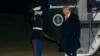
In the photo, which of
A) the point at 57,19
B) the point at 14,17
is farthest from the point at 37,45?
the point at 14,17

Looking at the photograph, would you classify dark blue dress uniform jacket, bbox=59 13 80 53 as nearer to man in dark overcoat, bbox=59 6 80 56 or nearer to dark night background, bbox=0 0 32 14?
man in dark overcoat, bbox=59 6 80 56

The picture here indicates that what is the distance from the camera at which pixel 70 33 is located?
29.0ft

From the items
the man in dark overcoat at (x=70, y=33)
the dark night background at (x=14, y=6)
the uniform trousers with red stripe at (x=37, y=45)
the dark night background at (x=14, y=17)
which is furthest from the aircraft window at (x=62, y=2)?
the dark night background at (x=14, y=6)

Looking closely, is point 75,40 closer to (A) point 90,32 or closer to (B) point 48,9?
(A) point 90,32

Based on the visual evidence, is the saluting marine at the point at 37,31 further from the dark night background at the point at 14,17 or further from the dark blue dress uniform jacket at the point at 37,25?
the dark night background at the point at 14,17

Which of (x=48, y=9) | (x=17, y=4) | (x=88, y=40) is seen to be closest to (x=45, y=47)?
(x=48, y=9)

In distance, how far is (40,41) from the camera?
9273mm

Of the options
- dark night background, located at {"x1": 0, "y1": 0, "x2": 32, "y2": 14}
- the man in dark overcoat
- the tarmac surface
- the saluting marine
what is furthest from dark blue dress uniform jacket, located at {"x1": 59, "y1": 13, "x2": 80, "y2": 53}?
dark night background, located at {"x1": 0, "y1": 0, "x2": 32, "y2": 14}

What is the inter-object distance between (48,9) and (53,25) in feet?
1.60

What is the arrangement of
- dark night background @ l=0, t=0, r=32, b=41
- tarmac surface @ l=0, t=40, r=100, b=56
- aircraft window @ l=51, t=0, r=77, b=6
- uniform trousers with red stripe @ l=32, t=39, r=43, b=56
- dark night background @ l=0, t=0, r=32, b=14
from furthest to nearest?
dark night background @ l=0, t=0, r=32, b=14
dark night background @ l=0, t=0, r=32, b=41
tarmac surface @ l=0, t=40, r=100, b=56
aircraft window @ l=51, t=0, r=77, b=6
uniform trousers with red stripe @ l=32, t=39, r=43, b=56

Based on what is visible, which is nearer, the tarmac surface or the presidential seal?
the presidential seal

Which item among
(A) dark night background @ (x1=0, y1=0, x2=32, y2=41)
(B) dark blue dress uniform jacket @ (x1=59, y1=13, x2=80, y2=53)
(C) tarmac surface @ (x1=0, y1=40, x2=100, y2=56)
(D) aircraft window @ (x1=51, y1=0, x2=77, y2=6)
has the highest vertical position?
(D) aircraft window @ (x1=51, y1=0, x2=77, y2=6)

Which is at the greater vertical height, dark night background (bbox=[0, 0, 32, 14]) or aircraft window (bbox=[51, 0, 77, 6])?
aircraft window (bbox=[51, 0, 77, 6])

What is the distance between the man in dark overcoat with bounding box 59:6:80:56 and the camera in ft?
28.8
